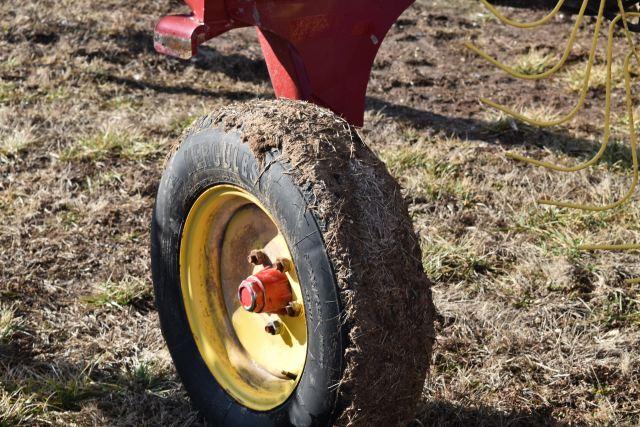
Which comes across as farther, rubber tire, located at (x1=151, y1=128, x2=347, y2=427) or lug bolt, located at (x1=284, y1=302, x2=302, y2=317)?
lug bolt, located at (x1=284, y1=302, x2=302, y2=317)

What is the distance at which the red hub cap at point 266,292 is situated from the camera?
93.1 inches

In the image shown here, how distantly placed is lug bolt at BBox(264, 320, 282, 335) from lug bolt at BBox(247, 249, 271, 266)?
18 cm

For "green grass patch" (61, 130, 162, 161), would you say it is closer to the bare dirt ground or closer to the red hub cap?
the bare dirt ground

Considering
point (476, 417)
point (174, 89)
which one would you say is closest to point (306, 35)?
point (476, 417)

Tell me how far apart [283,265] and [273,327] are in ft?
0.63

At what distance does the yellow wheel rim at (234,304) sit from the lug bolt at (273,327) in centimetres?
2

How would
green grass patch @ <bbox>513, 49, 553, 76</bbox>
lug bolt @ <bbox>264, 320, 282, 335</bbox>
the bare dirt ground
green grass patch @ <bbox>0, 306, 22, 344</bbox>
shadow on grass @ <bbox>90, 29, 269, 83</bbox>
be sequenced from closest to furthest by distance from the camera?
lug bolt @ <bbox>264, 320, 282, 335</bbox>
the bare dirt ground
green grass patch @ <bbox>0, 306, 22, 344</bbox>
green grass patch @ <bbox>513, 49, 553, 76</bbox>
shadow on grass @ <bbox>90, 29, 269, 83</bbox>

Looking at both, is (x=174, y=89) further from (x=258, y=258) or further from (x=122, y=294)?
(x=258, y=258)

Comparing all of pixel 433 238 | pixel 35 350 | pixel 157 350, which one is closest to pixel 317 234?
pixel 157 350

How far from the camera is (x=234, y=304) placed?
271 centimetres

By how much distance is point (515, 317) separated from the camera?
3.37 metres

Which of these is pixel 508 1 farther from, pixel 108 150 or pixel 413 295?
pixel 108 150

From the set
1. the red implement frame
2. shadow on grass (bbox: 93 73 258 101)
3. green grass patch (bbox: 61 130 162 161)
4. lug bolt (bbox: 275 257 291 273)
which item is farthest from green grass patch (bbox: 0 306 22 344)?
shadow on grass (bbox: 93 73 258 101)

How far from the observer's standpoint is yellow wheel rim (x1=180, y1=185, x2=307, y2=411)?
2.49 m
